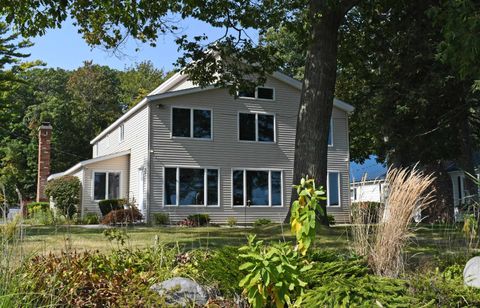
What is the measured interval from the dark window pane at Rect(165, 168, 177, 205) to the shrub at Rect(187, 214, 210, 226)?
1111mm

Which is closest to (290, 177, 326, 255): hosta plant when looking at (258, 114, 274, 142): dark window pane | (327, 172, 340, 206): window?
(258, 114, 274, 142): dark window pane

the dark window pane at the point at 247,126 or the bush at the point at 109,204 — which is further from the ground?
the dark window pane at the point at 247,126

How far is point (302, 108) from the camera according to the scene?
12016mm

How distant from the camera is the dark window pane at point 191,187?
67.8 feet

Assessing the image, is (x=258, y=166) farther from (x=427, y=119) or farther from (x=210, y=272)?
(x=210, y=272)

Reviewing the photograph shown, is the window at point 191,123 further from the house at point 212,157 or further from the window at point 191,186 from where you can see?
the window at point 191,186

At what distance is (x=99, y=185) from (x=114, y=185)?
686 millimetres

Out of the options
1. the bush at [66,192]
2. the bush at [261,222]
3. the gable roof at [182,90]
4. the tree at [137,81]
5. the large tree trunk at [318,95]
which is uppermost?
the tree at [137,81]

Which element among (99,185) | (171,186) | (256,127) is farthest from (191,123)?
(99,185)

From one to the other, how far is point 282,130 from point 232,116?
91.8 inches

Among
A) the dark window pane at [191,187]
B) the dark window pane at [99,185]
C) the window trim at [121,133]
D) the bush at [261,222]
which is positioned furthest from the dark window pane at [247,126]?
the dark window pane at [99,185]

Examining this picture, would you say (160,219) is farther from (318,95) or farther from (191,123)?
(318,95)

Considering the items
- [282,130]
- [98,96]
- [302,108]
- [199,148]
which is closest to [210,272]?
[302,108]

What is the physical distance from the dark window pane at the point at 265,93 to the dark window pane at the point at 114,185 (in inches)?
285
